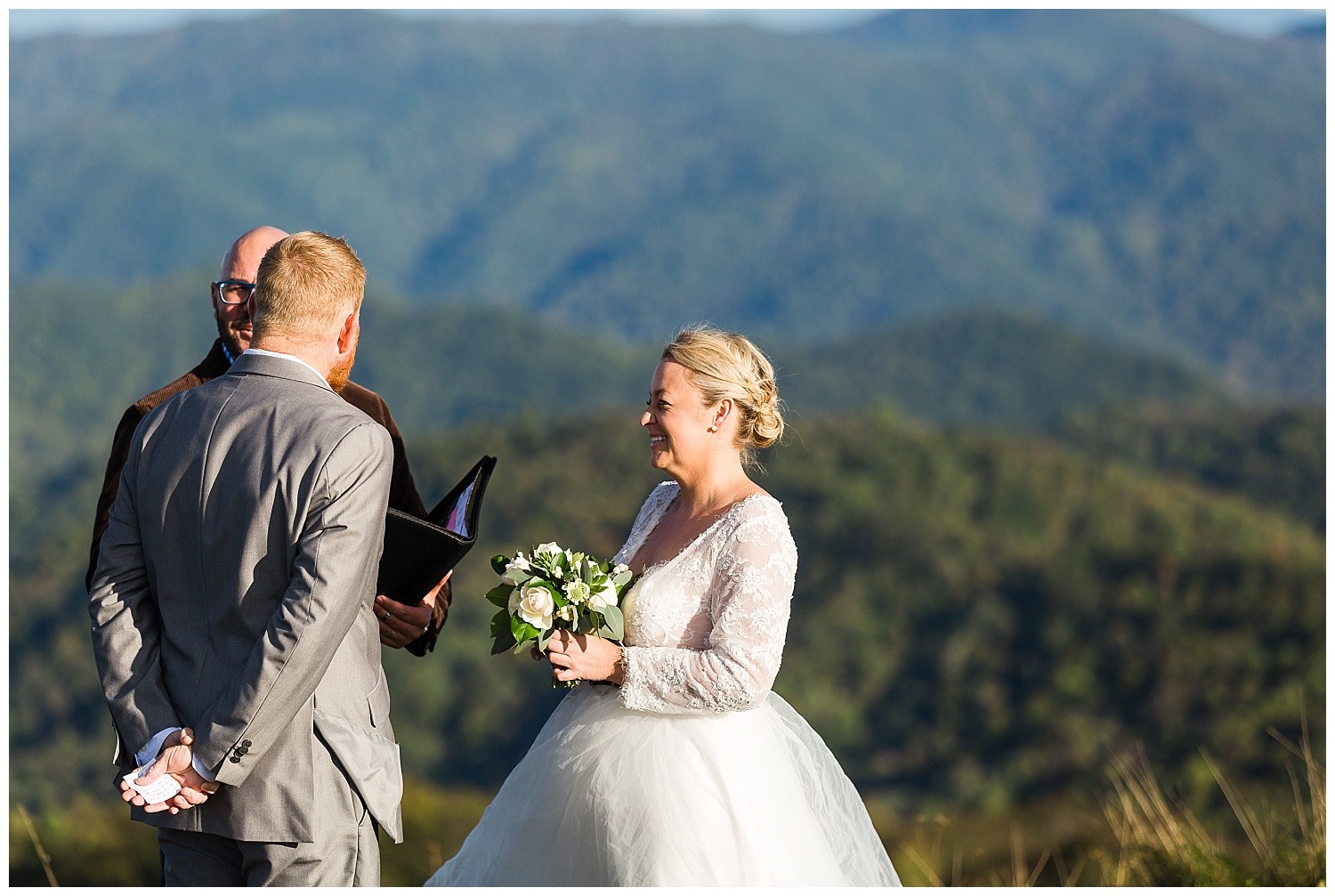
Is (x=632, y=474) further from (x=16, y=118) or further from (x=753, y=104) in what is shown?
(x=16, y=118)

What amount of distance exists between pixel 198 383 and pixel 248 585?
101cm

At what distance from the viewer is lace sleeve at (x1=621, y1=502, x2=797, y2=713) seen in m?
3.34

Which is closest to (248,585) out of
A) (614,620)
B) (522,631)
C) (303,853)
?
(303,853)

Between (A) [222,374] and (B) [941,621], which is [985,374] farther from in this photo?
(A) [222,374]

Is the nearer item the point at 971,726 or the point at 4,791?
the point at 4,791

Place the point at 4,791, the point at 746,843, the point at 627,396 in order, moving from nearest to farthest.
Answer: the point at 746,843 < the point at 4,791 < the point at 627,396

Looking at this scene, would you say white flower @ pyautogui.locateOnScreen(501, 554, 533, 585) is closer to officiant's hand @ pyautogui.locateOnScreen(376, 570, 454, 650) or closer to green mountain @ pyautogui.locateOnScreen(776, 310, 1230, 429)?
officiant's hand @ pyautogui.locateOnScreen(376, 570, 454, 650)

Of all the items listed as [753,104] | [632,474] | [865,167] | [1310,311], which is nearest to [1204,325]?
[1310,311]

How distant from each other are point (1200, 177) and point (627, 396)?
61600 mm

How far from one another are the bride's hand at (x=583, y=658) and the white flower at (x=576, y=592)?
89mm

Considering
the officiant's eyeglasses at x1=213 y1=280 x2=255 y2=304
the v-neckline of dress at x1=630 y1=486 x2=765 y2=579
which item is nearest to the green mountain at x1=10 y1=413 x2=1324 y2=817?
the v-neckline of dress at x1=630 y1=486 x2=765 y2=579

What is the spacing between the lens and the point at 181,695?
2945mm

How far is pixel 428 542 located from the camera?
3227mm

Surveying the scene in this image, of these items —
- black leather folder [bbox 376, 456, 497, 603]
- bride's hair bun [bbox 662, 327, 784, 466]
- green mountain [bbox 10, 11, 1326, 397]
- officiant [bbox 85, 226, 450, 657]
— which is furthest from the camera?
green mountain [bbox 10, 11, 1326, 397]
